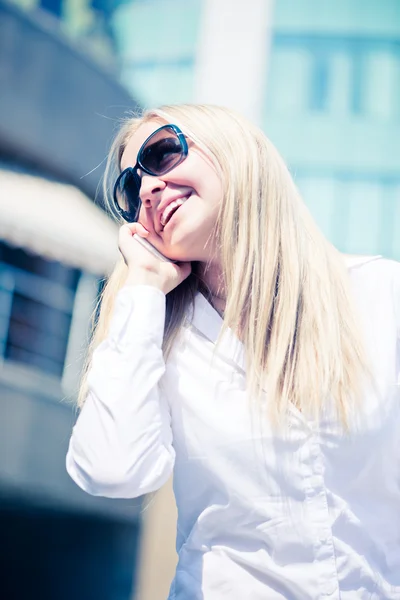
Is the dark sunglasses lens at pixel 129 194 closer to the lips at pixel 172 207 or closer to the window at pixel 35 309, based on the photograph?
the lips at pixel 172 207

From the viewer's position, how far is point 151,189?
210 centimetres

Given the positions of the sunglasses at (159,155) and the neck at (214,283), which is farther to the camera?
the neck at (214,283)

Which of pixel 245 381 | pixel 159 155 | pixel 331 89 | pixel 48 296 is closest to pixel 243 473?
pixel 245 381

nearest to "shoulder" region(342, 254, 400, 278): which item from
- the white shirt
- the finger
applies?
the white shirt

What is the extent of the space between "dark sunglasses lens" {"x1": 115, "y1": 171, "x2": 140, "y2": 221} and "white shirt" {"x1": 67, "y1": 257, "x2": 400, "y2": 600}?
45 centimetres

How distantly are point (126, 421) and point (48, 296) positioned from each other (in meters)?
8.16

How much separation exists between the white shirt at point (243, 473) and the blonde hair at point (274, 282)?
0.23ft

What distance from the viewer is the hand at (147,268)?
207cm

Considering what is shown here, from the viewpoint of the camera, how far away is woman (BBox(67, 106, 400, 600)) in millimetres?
1765

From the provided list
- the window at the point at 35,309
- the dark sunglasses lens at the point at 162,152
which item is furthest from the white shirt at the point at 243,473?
the window at the point at 35,309

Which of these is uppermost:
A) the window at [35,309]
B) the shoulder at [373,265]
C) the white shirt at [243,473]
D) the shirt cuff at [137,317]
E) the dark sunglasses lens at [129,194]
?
the dark sunglasses lens at [129,194]

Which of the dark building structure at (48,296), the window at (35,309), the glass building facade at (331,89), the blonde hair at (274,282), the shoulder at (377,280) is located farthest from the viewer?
the glass building facade at (331,89)

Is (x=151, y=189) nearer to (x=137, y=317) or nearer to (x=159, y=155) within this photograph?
(x=159, y=155)

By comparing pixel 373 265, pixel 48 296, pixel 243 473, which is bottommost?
pixel 48 296
